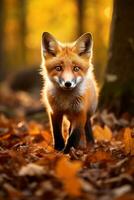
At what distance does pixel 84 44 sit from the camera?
684cm

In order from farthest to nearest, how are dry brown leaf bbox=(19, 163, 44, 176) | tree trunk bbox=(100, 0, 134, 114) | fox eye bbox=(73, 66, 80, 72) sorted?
tree trunk bbox=(100, 0, 134, 114) → fox eye bbox=(73, 66, 80, 72) → dry brown leaf bbox=(19, 163, 44, 176)

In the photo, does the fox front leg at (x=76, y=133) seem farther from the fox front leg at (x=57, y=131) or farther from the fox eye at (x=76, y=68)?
the fox eye at (x=76, y=68)

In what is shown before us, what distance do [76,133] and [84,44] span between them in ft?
4.17

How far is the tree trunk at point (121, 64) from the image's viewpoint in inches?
336

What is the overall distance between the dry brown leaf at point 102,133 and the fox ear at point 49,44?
153cm

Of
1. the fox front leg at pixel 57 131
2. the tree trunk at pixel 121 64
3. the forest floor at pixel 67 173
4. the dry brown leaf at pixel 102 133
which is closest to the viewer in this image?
the forest floor at pixel 67 173

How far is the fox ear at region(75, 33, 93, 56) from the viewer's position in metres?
6.75

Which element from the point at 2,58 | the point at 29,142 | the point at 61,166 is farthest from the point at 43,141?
the point at 2,58

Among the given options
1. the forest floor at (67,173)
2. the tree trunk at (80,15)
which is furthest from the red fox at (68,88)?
the tree trunk at (80,15)

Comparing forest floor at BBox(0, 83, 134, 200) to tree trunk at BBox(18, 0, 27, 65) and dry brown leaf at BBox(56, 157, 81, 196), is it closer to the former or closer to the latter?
dry brown leaf at BBox(56, 157, 81, 196)

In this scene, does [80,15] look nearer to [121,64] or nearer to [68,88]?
[121,64]

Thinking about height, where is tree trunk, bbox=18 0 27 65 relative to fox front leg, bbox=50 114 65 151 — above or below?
below

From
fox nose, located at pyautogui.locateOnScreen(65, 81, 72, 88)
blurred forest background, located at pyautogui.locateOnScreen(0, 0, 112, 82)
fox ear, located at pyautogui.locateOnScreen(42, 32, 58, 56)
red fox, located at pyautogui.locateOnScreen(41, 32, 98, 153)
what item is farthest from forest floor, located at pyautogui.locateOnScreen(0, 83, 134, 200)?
blurred forest background, located at pyautogui.locateOnScreen(0, 0, 112, 82)

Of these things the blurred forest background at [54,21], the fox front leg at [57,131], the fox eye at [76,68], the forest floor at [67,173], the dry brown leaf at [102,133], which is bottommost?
the blurred forest background at [54,21]
